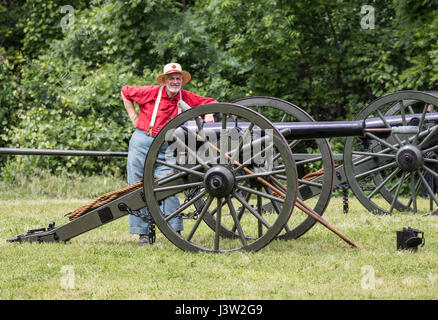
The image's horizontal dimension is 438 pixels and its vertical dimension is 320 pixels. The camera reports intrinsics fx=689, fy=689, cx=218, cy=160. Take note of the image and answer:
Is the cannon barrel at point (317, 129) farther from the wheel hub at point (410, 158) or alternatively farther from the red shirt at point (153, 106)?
the wheel hub at point (410, 158)

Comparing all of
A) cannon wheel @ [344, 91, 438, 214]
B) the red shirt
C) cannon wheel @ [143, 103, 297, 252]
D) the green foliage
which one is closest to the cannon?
cannon wheel @ [143, 103, 297, 252]

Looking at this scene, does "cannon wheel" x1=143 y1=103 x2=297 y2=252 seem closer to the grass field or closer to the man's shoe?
the grass field

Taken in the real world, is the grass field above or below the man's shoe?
below

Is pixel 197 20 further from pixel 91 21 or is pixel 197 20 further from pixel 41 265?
pixel 41 265

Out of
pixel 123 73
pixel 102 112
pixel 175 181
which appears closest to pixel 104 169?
pixel 102 112

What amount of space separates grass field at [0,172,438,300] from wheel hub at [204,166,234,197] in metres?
0.50

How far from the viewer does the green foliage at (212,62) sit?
36.4ft

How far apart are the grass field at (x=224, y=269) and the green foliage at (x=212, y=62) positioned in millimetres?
4240

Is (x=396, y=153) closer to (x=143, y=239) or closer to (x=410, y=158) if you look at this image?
(x=410, y=158)

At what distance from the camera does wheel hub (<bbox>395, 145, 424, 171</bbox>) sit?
7.79m

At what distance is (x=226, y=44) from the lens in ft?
39.8

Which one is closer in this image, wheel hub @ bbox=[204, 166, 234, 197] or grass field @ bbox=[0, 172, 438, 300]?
grass field @ bbox=[0, 172, 438, 300]

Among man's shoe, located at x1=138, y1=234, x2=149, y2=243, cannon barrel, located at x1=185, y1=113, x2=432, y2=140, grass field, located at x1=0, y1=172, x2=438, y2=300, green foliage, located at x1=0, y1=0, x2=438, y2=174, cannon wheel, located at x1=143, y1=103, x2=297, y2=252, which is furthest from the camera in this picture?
green foliage, located at x1=0, y1=0, x2=438, y2=174

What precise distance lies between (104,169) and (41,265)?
5.85 metres
